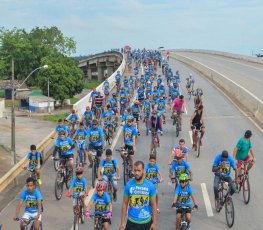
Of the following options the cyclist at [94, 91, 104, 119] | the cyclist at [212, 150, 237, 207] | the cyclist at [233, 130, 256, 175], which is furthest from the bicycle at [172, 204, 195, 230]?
the cyclist at [94, 91, 104, 119]

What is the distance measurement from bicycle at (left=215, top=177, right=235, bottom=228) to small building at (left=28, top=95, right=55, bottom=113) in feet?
209

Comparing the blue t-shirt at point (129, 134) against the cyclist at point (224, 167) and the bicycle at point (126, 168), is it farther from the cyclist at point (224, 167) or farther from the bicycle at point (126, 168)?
the cyclist at point (224, 167)

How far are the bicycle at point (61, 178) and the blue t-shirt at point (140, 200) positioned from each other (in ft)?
20.8

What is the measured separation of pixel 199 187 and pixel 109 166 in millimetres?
3793

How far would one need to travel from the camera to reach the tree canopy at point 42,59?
80.5 m

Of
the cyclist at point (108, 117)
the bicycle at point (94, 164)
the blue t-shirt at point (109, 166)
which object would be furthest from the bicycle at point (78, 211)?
the cyclist at point (108, 117)

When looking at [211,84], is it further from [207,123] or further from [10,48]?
[10,48]

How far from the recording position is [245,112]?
27.4 metres

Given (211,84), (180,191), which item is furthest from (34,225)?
(211,84)

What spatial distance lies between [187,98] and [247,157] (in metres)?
20.5

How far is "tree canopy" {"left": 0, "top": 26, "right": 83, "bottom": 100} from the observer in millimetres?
80500

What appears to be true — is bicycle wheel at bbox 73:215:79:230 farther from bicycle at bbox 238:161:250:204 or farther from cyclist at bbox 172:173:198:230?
bicycle at bbox 238:161:250:204

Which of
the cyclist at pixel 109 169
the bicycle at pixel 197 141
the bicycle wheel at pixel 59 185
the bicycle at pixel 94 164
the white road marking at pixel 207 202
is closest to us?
the cyclist at pixel 109 169

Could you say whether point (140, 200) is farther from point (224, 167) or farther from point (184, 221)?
point (224, 167)
